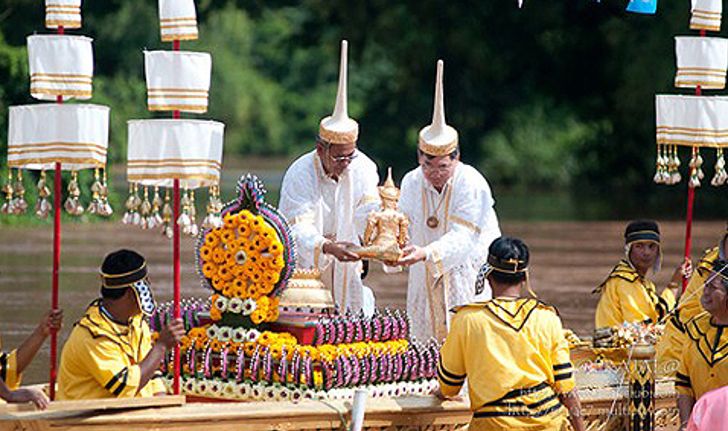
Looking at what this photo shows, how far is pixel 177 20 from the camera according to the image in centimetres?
785

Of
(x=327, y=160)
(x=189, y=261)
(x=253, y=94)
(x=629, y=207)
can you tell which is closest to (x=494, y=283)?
(x=327, y=160)

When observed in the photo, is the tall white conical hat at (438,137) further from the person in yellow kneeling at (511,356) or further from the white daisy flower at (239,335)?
the person in yellow kneeling at (511,356)

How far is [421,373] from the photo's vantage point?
9031mm

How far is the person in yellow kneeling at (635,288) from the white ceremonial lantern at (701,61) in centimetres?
112

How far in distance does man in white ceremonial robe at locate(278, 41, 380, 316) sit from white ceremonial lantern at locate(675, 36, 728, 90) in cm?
227

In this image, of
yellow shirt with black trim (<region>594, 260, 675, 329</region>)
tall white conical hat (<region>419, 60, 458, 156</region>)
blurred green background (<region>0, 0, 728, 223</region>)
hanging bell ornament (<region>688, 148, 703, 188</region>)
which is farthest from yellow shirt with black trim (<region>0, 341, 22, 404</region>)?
blurred green background (<region>0, 0, 728, 223</region>)

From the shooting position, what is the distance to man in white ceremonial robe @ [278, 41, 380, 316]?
31.3 ft

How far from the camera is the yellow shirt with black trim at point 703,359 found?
782cm

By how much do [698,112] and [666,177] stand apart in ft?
1.62

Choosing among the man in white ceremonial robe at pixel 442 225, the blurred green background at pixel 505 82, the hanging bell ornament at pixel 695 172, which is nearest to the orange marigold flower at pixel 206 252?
the man in white ceremonial robe at pixel 442 225

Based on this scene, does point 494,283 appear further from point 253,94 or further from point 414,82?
point 253,94

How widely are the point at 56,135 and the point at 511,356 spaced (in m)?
2.45

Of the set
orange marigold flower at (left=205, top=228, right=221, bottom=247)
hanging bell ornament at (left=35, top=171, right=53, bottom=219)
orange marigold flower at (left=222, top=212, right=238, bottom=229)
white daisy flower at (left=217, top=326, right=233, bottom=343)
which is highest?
hanging bell ornament at (left=35, top=171, right=53, bottom=219)

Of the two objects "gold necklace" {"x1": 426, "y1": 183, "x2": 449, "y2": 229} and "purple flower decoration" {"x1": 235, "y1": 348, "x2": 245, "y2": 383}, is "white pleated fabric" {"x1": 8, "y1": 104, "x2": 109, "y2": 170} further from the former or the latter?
"gold necklace" {"x1": 426, "y1": 183, "x2": 449, "y2": 229}
